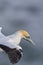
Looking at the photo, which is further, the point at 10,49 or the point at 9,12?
the point at 9,12

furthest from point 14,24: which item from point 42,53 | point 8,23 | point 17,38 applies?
point 17,38

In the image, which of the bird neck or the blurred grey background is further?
the blurred grey background

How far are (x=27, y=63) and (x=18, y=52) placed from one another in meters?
3.16

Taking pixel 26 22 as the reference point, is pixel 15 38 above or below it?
below

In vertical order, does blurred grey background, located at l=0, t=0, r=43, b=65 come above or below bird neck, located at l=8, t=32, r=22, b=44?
above

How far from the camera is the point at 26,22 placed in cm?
538

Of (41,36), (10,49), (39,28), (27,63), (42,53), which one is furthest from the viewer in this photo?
(39,28)

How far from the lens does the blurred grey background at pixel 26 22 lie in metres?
4.40

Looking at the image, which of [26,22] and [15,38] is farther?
[26,22]

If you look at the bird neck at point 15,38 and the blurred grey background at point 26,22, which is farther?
the blurred grey background at point 26,22

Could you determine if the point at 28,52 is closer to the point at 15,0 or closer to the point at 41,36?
the point at 41,36

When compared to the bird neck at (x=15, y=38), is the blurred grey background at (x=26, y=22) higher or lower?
higher

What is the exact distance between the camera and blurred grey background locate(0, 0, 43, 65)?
440cm

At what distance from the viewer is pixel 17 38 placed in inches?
46.2
